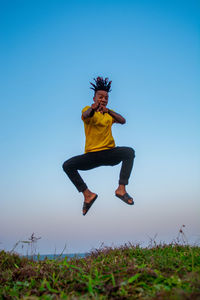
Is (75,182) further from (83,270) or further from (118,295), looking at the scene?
(118,295)

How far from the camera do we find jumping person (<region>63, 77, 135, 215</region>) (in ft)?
20.2

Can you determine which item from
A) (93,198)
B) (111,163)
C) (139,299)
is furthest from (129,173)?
(139,299)

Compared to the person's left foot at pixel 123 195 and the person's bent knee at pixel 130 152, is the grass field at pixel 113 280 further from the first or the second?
the person's bent knee at pixel 130 152

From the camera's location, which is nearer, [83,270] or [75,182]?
[83,270]

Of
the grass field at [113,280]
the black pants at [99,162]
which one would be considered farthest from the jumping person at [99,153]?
the grass field at [113,280]

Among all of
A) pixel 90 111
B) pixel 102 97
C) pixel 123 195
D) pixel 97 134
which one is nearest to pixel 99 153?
pixel 97 134

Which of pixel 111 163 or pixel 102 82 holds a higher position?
pixel 102 82

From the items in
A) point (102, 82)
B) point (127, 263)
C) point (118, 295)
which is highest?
point (102, 82)

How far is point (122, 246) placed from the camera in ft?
20.0

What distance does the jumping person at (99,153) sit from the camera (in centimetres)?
617

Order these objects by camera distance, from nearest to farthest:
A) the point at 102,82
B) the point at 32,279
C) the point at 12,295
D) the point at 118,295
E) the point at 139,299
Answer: the point at 139,299 < the point at 118,295 < the point at 12,295 < the point at 32,279 < the point at 102,82

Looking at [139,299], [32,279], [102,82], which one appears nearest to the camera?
[139,299]

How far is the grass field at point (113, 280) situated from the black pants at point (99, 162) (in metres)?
1.62

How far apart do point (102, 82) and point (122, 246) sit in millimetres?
3702
